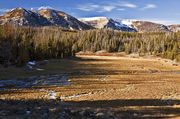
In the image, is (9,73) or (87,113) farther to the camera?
(9,73)

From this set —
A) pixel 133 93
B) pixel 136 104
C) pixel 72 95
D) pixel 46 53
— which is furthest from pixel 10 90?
pixel 46 53

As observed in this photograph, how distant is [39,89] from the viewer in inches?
2046

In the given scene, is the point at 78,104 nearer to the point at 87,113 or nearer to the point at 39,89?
the point at 87,113

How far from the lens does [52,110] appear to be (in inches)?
1230

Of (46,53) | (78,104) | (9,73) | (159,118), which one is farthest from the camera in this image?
(46,53)

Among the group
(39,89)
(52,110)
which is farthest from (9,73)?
(52,110)

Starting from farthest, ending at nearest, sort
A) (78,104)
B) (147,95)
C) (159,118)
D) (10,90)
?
1. (10,90)
2. (147,95)
3. (78,104)
4. (159,118)

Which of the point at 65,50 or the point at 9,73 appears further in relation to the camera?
the point at 65,50

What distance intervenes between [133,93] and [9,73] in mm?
33913

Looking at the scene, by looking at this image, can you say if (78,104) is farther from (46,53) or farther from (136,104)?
(46,53)

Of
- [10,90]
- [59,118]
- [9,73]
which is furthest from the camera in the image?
[9,73]

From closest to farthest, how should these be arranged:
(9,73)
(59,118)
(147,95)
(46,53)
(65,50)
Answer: (59,118), (147,95), (9,73), (46,53), (65,50)

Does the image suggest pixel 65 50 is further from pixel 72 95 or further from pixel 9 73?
pixel 72 95

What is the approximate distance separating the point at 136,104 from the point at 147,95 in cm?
776
